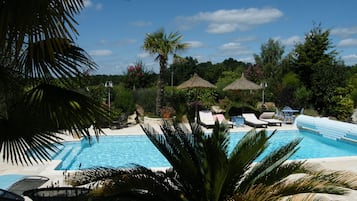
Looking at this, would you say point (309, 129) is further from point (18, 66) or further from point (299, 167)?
point (18, 66)

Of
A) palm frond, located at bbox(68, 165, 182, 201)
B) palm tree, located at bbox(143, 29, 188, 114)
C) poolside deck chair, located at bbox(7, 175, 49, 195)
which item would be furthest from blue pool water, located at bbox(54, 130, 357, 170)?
palm frond, located at bbox(68, 165, 182, 201)

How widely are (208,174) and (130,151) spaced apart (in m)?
10.5

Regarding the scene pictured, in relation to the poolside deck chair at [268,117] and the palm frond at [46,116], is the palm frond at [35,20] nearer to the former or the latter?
the palm frond at [46,116]

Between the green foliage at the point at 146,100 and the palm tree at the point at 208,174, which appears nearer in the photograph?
the palm tree at the point at 208,174

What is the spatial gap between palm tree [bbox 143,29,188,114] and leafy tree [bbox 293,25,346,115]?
807 centimetres

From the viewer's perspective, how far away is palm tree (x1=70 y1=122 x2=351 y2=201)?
14.1 ft

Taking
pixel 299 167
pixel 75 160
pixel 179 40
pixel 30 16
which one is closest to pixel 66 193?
pixel 299 167

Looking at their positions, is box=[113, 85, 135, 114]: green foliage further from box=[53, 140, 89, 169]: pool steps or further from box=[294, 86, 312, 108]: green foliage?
box=[294, 86, 312, 108]: green foliage

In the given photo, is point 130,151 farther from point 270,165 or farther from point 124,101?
point 270,165

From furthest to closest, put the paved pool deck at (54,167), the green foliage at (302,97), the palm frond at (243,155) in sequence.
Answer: the green foliage at (302,97) < the paved pool deck at (54,167) < the palm frond at (243,155)

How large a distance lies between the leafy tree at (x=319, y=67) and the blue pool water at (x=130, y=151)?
5564 mm

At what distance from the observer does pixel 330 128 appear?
16938 millimetres

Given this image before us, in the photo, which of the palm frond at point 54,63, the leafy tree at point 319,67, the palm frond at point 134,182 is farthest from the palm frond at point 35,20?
the leafy tree at point 319,67

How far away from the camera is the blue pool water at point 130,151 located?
12762 millimetres
